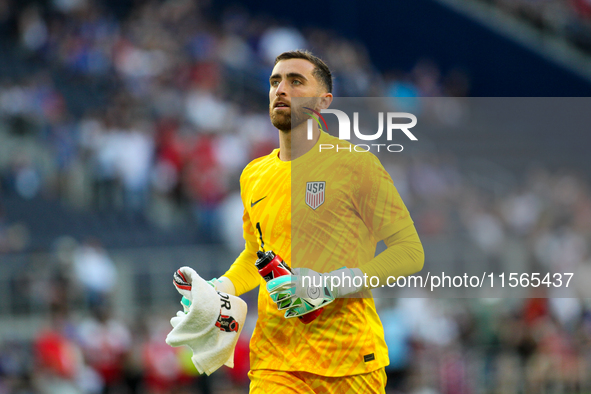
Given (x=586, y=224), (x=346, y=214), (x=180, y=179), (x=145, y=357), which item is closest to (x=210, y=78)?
(x=180, y=179)

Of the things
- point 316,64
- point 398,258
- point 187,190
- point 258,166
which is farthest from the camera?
point 187,190

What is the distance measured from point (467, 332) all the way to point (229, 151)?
4.57 metres

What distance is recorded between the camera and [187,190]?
1208 centimetres

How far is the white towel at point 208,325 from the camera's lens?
3.88 meters

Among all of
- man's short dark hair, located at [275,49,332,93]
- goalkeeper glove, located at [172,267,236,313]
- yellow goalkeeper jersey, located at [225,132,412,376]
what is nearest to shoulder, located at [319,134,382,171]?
yellow goalkeeper jersey, located at [225,132,412,376]

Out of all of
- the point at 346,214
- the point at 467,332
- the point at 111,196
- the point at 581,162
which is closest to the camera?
Answer: the point at 346,214

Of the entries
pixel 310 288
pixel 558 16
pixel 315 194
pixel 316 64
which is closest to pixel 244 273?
pixel 315 194

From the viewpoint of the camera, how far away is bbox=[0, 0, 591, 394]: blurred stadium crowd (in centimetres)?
870

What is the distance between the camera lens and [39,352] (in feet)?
29.2

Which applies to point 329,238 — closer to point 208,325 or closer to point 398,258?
point 398,258

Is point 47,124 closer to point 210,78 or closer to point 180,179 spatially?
point 180,179

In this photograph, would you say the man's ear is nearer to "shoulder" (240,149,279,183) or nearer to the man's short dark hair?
the man's short dark hair

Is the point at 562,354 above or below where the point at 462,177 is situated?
below

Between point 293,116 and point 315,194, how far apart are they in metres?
0.42
